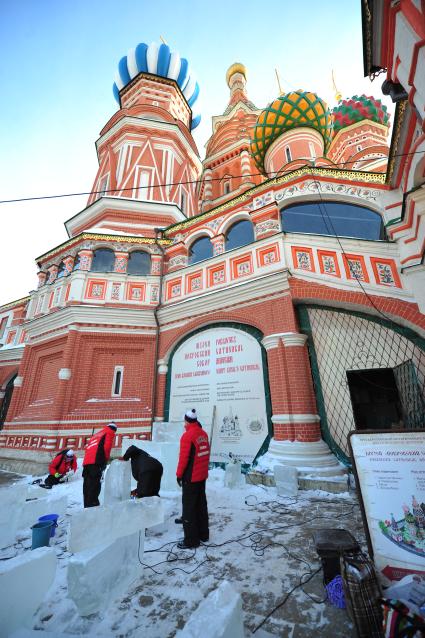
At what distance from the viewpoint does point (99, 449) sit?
481cm

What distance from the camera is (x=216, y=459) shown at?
24.3 ft

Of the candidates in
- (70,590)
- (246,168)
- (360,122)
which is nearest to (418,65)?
(70,590)

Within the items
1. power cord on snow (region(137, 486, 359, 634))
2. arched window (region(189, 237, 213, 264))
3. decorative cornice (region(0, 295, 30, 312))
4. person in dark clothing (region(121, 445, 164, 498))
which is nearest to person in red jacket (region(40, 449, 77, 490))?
person in dark clothing (region(121, 445, 164, 498))

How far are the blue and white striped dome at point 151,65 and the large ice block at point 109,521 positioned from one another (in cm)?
2337

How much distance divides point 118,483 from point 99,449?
680 millimetres

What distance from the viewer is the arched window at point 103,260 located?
1088 cm

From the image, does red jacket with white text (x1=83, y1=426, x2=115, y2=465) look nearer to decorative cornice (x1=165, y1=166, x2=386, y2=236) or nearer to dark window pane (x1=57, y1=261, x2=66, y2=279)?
decorative cornice (x1=165, y1=166, x2=386, y2=236)

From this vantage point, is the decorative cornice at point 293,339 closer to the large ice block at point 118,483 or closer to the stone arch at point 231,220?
the large ice block at point 118,483

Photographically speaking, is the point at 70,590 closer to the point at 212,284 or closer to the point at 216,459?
the point at 216,459

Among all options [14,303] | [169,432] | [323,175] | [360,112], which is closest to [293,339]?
[169,432]

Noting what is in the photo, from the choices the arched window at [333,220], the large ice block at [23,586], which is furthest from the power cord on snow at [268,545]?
the arched window at [333,220]

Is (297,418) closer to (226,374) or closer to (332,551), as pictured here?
(226,374)

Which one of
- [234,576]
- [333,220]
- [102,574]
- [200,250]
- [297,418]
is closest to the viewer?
[102,574]

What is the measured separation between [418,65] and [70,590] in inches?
249
